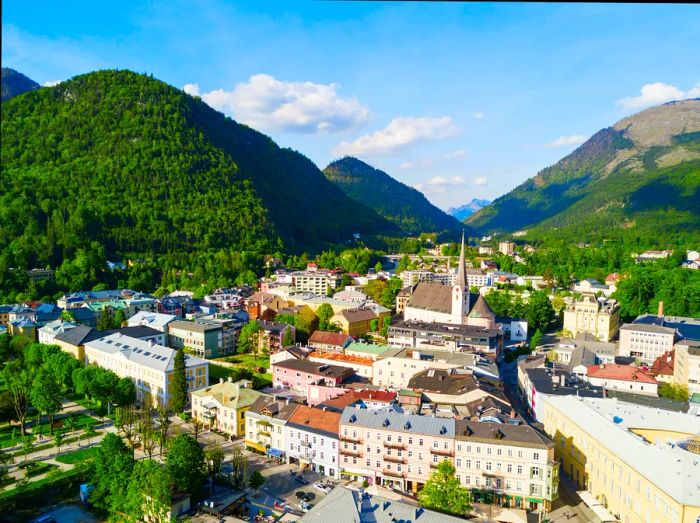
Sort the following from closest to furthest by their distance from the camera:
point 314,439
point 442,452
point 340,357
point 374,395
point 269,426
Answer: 1. point 442,452
2. point 314,439
3. point 269,426
4. point 374,395
5. point 340,357

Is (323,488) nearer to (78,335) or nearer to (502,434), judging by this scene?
(502,434)

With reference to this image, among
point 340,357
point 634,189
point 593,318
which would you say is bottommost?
point 340,357

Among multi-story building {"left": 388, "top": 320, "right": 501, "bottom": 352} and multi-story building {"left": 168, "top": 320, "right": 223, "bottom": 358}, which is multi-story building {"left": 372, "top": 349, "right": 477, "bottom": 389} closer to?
multi-story building {"left": 388, "top": 320, "right": 501, "bottom": 352}

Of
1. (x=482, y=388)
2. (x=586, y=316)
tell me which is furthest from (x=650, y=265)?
(x=482, y=388)

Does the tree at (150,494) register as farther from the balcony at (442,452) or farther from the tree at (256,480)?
the balcony at (442,452)

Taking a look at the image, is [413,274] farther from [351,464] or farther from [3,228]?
[3,228]

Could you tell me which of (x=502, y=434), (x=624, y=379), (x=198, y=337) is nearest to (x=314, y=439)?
(x=502, y=434)
